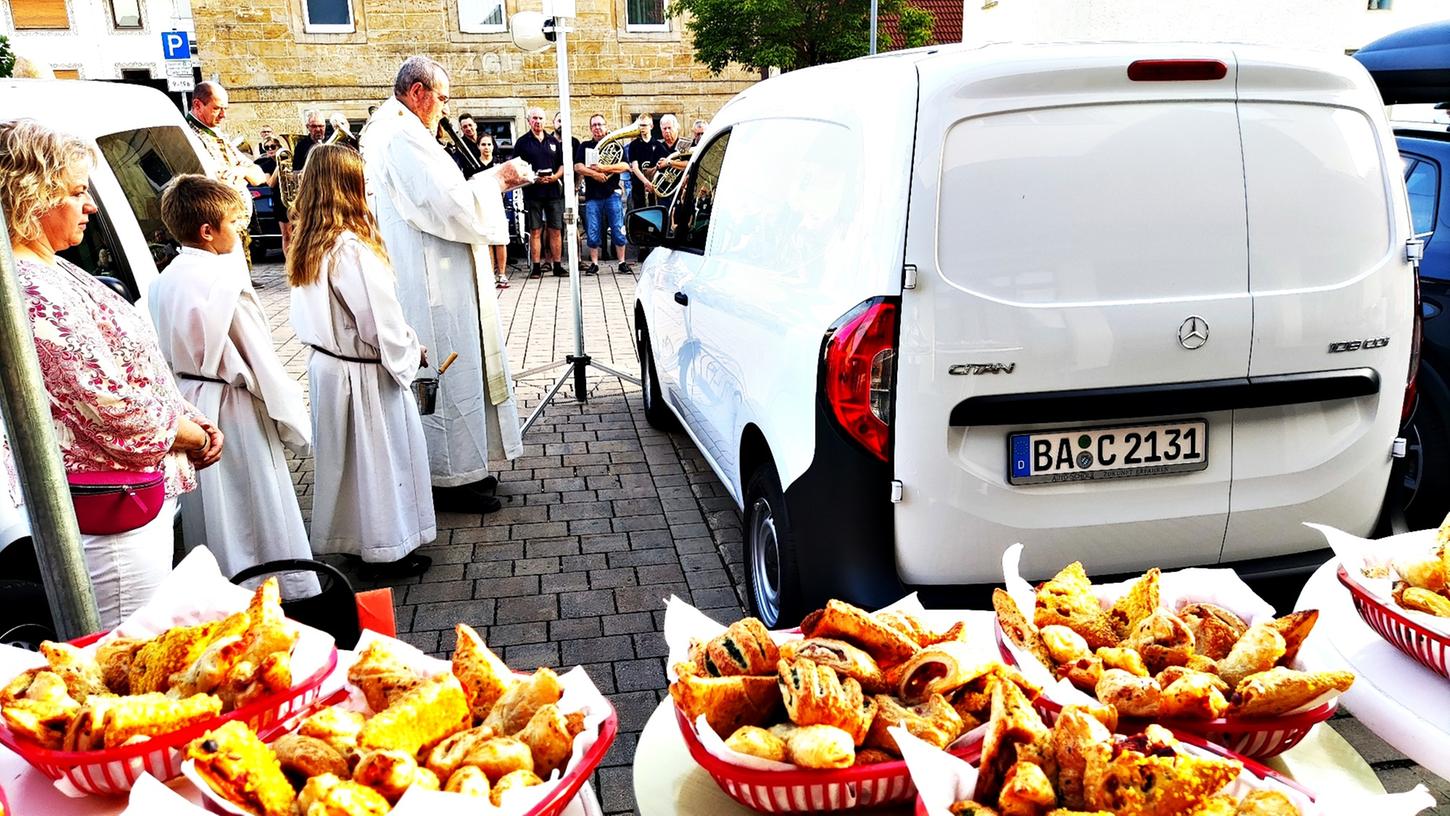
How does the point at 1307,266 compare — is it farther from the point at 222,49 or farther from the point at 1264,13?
the point at 222,49

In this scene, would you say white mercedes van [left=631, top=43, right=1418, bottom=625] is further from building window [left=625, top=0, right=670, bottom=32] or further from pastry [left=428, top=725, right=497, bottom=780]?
building window [left=625, top=0, right=670, bottom=32]

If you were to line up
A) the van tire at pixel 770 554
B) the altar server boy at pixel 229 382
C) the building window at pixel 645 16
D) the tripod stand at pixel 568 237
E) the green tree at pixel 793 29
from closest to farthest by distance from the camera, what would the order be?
the van tire at pixel 770 554, the altar server boy at pixel 229 382, the tripod stand at pixel 568 237, the green tree at pixel 793 29, the building window at pixel 645 16

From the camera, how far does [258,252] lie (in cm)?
1795

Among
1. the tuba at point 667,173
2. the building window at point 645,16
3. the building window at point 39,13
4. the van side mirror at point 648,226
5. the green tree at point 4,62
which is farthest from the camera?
the building window at point 39,13

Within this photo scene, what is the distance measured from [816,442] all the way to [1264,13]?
24.5 metres

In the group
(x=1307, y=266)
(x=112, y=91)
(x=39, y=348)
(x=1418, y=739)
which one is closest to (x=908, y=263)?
(x=1307, y=266)

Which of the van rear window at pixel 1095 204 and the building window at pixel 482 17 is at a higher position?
the building window at pixel 482 17

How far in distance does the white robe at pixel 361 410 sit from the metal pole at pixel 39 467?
2.44 meters

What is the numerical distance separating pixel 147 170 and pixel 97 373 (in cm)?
242

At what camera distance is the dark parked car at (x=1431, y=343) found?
4.45 metres

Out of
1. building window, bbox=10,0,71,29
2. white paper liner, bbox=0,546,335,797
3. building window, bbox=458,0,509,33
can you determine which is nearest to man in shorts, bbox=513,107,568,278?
white paper liner, bbox=0,546,335,797

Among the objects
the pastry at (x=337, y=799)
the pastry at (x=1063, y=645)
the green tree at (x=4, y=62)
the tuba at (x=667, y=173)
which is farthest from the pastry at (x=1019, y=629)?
the green tree at (x=4, y=62)

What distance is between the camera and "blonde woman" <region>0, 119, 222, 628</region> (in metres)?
2.51

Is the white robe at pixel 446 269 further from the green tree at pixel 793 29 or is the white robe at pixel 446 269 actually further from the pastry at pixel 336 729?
the green tree at pixel 793 29
